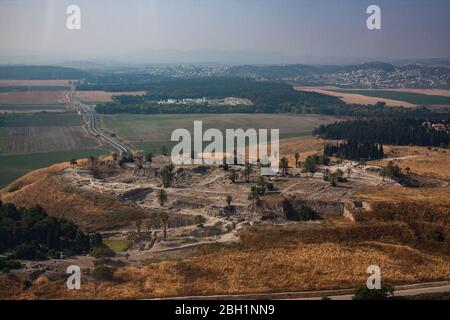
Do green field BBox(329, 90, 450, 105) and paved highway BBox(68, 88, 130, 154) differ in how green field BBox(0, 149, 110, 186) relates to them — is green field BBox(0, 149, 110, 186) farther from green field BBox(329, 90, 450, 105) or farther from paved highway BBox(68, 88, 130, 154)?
green field BBox(329, 90, 450, 105)

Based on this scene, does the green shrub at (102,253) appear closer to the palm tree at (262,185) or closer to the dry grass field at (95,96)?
the palm tree at (262,185)

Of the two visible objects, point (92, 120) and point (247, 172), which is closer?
point (247, 172)

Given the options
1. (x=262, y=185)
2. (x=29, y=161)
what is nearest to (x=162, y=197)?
(x=262, y=185)

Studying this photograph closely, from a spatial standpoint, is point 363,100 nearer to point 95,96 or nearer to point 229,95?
point 229,95

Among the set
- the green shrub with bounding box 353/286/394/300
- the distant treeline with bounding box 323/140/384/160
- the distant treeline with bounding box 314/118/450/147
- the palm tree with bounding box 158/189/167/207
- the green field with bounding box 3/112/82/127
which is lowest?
the green shrub with bounding box 353/286/394/300

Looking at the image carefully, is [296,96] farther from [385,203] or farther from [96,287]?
[96,287]

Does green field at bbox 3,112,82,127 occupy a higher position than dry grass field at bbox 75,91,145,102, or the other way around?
dry grass field at bbox 75,91,145,102

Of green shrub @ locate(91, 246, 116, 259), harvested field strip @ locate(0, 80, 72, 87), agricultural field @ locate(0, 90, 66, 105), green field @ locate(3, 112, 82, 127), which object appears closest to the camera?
green shrub @ locate(91, 246, 116, 259)

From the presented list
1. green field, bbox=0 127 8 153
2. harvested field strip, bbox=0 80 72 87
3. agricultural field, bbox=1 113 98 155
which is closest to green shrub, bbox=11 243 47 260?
agricultural field, bbox=1 113 98 155
